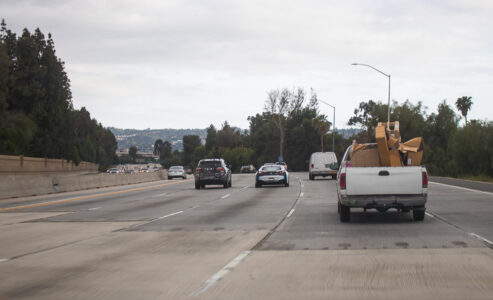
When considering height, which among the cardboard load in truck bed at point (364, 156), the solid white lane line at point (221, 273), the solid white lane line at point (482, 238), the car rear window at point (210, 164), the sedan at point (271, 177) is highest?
the cardboard load in truck bed at point (364, 156)

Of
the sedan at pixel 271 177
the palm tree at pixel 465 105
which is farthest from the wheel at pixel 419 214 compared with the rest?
the palm tree at pixel 465 105

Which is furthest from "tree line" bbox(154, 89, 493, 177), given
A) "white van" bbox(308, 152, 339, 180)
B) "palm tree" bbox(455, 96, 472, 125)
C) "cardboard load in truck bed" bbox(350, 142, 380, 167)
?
"cardboard load in truck bed" bbox(350, 142, 380, 167)

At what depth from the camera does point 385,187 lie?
1547 centimetres

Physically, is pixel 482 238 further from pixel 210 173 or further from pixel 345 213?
pixel 210 173

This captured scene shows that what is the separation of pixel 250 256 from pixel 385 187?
5.94 meters

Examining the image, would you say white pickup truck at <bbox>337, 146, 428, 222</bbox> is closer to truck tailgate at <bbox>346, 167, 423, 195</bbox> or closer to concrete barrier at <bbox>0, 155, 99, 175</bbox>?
truck tailgate at <bbox>346, 167, 423, 195</bbox>

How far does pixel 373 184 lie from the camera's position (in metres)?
15.5

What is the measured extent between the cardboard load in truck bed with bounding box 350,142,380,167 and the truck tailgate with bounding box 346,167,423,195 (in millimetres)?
2027

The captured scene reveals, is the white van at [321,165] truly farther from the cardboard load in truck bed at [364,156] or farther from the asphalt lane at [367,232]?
the cardboard load in truck bed at [364,156]

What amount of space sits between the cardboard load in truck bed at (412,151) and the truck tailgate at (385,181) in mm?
1770

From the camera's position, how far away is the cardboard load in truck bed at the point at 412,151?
17.2 meters

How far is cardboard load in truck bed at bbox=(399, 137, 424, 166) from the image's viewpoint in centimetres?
1719

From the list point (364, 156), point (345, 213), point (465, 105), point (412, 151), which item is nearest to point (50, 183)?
point (364, 156)

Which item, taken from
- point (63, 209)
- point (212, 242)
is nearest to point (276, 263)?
point (212, 242)
